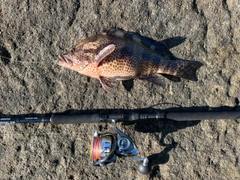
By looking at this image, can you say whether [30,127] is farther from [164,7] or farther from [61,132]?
[164,7]

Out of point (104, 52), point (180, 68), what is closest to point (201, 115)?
point (180, 68)

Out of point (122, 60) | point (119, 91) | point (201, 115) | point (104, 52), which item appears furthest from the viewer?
point (119, 91)

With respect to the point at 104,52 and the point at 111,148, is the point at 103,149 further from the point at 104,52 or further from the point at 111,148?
the point at 104,52

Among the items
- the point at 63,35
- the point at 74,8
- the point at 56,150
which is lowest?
the point at 56,150

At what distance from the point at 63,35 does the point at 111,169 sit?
1.80 m

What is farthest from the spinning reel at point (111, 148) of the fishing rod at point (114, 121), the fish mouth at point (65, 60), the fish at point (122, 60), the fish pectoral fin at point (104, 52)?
the fish mouth at point (65, 60)

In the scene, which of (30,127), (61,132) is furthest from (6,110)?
(61,132)

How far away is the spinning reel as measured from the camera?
3.14 meters

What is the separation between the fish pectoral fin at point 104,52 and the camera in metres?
3.05

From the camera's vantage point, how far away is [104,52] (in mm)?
3074

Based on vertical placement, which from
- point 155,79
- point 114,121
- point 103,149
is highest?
point 155,79

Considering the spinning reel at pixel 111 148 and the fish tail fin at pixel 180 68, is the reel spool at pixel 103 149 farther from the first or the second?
the fish tail fin at pixel 180 68

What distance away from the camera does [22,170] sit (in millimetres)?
3424

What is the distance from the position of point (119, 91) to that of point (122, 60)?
0.45 metres
